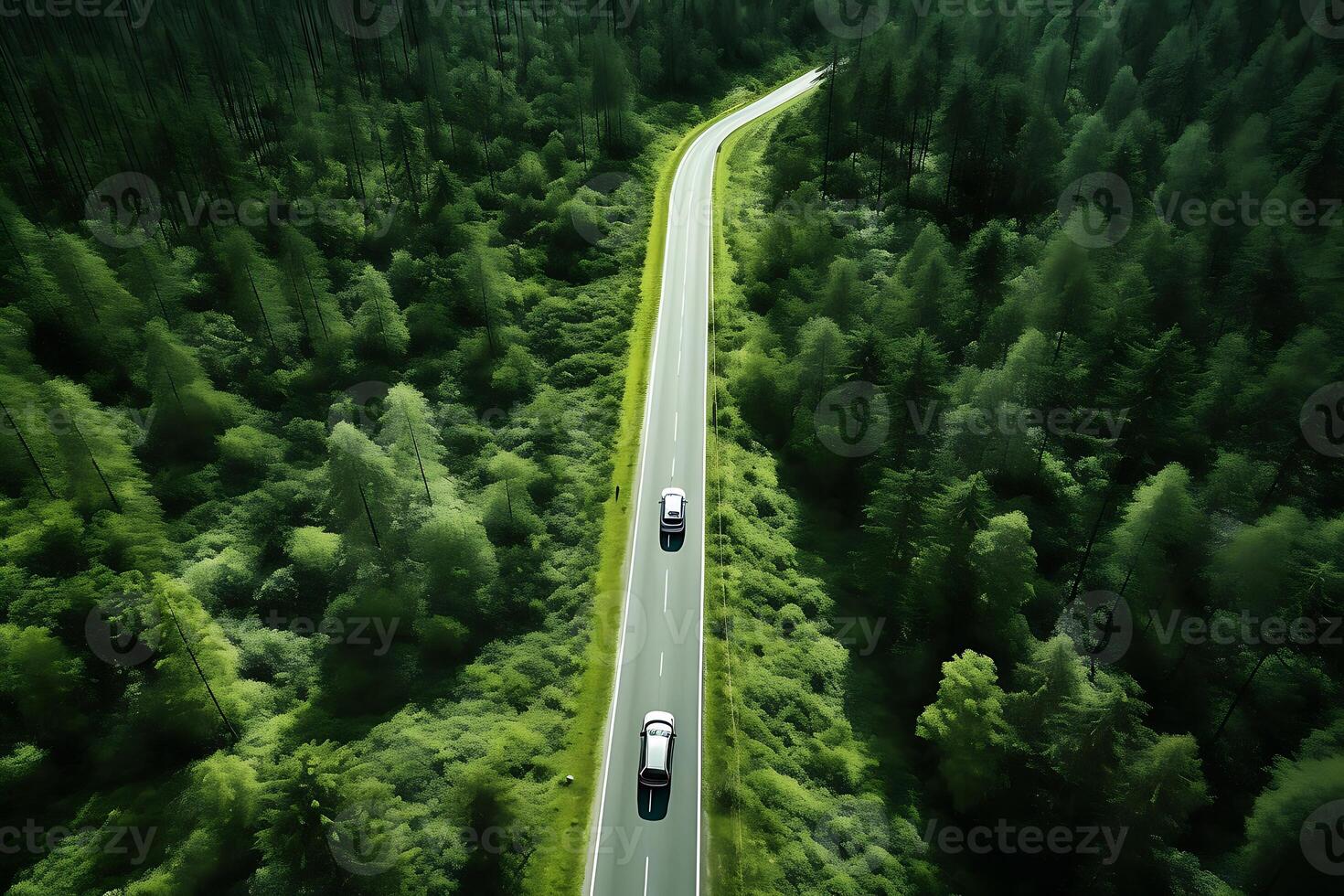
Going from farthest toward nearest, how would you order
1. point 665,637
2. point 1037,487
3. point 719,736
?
1. point 1037,487
2. point 665,637
3. point 719,736

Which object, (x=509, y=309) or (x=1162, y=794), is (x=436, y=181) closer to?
(x=509, y=309)

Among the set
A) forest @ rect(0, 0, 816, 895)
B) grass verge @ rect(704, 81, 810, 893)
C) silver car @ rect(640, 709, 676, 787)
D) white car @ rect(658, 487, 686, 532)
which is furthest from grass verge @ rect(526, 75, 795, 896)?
grass verge @ rect(704, 81, 810, 893)

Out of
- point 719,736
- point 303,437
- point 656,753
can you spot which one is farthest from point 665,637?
point 303,437

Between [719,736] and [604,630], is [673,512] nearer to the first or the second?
[604,630]

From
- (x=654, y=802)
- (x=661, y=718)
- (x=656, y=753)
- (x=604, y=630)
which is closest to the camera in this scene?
(x=654, y=802)

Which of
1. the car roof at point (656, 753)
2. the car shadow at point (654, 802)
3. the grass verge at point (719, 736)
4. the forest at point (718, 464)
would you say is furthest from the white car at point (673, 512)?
the car shadow at point (654, 802)

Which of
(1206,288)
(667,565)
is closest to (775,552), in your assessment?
(667,565)

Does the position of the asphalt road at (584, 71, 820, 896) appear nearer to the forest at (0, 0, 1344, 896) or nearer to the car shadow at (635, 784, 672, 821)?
the car shadow at (635, 784, 672, 821)
